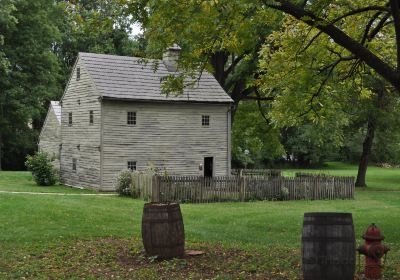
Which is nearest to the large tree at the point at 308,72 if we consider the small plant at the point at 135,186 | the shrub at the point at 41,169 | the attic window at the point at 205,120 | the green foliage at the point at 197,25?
the green foliage at the point at 197,25

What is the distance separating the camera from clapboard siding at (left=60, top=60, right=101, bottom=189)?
3338cm

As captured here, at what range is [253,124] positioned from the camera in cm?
3806

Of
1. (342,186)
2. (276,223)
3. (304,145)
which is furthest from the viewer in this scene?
(304,145)

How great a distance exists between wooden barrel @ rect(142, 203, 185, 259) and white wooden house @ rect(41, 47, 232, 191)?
Result: 73.6 ft

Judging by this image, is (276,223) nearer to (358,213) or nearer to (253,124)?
(358,213)

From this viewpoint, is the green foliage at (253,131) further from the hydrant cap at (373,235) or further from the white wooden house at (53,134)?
the hydrant cap at (373,235)

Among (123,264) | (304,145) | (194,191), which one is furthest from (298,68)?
(304,145)

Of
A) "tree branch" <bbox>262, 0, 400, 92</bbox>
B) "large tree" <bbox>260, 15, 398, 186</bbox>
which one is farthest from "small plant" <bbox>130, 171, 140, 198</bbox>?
"tree branch" <bbox>262, 0, 400, 92</bbox>

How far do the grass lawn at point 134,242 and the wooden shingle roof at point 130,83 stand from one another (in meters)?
12.0

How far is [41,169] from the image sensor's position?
34.9 m

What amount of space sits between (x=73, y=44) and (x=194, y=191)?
134ft

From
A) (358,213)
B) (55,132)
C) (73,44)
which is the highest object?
(73,44)

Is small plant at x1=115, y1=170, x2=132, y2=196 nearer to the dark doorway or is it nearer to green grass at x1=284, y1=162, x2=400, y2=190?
the dark doorway

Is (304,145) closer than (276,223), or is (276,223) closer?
(276,223)
